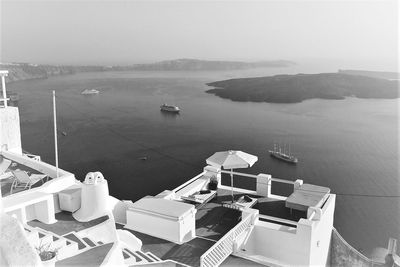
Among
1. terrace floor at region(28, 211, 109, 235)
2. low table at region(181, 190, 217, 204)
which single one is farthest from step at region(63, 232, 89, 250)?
low table at region(181, 190, 217, 204)

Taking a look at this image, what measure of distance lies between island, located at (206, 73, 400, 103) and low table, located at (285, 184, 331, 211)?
75903 mm

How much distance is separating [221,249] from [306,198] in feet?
10.4

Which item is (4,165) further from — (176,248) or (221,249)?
(221,249)

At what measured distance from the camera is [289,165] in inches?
1388

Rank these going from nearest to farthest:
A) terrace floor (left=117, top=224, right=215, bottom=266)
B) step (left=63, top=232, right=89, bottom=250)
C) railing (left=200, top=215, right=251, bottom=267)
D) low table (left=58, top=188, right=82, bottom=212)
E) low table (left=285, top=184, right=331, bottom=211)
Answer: step (left=63, top=232, right=89, bottom=250), railing (left=200, top=215, right=251, bottom=267), terrace floor (left=117, top=224, right=215, bottom=266), low table (left=58, top=188, right=82, bottom=212), low table (left=285, top=184, right=331, bottom=211)

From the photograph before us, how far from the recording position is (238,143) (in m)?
43.5

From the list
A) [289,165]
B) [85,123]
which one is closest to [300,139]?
[289,165]

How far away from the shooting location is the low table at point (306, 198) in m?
9.59

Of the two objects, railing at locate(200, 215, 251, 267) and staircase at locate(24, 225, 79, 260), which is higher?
staircase at locate(24, 225, 79, 260)

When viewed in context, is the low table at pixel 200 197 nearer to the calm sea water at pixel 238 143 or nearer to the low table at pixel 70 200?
the low table at pixel 70 200

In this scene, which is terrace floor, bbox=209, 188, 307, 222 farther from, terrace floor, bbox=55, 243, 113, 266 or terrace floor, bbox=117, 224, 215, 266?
terrace floor, bbox=55, 243, 113, 266

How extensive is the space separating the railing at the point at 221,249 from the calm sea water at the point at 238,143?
14.2 m

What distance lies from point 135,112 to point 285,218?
193ft

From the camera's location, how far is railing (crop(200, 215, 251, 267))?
7.56 m
